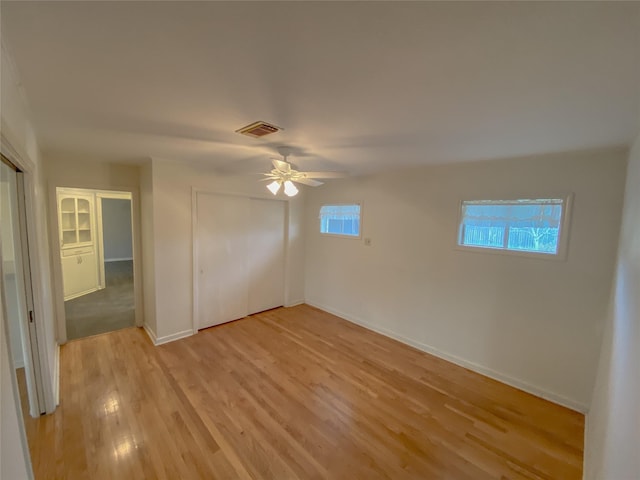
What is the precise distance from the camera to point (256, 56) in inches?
43.3

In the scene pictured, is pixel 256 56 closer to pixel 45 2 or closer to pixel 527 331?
pixel 45 2

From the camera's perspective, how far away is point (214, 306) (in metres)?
3.92

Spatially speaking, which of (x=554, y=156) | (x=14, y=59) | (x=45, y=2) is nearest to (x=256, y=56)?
(x=45, y=2)

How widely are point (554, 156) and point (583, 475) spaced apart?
2.51 metres

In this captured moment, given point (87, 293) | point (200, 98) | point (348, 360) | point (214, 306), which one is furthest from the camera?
point (87, 293)

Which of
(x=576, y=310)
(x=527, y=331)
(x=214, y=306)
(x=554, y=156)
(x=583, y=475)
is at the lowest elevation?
(x=583, y=475)

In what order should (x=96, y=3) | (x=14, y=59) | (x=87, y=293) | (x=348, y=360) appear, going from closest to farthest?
1. (x=96, y=3)
2. (x=14, y=59)
3. (x=348, y=360)
4. (x=87, y=293)

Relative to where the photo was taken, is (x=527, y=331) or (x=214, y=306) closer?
(x=527, y=331)

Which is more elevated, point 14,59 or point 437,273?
point 14,59

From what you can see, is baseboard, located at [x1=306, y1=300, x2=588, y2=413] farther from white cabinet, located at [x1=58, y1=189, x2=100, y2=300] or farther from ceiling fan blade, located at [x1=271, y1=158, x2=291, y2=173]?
white cabinet, located at [x1=58, y1=189, x2=100, y2=300]

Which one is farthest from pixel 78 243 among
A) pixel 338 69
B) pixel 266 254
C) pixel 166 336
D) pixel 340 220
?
pixel 338 69

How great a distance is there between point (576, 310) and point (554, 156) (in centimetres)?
144

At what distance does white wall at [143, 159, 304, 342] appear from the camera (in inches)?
127

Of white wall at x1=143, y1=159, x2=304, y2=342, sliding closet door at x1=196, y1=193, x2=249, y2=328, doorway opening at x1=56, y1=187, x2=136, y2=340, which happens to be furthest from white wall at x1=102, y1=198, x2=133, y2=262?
white wall at x1=143, y1=159, x2=304, y2=342
